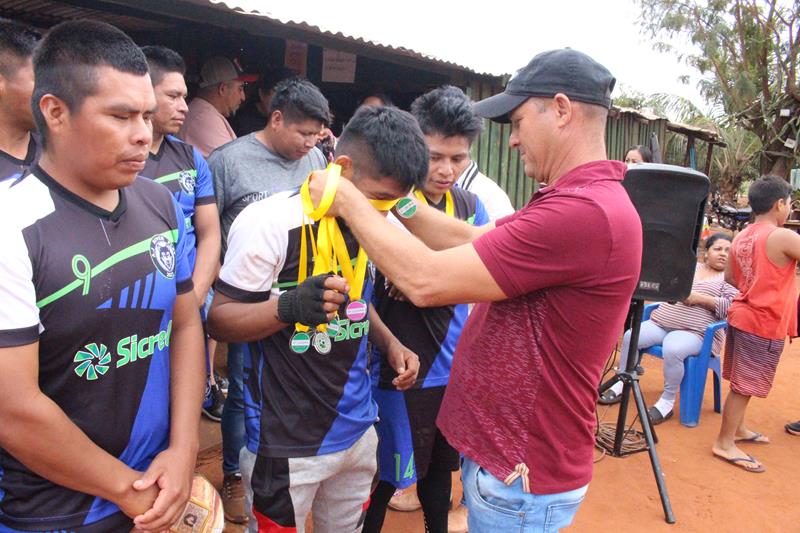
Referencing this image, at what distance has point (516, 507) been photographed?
1.86m

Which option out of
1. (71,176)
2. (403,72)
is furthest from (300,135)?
(403,72)

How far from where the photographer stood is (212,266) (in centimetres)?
299

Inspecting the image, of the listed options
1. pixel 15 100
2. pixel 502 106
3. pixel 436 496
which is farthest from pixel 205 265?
pixel 502 106

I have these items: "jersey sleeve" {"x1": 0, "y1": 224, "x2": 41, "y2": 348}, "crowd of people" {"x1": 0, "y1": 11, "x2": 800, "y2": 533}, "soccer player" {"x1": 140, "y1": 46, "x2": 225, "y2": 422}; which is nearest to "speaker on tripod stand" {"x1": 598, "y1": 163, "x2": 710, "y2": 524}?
"crowd of people" {"x1": 0, "y1": 11, "x2": 800, "y2": 533}

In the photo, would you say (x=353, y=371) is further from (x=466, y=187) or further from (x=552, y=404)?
(x=466, y=187)

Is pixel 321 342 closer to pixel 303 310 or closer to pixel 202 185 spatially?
pixel 303 310

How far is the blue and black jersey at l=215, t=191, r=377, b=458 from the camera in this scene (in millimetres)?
2006

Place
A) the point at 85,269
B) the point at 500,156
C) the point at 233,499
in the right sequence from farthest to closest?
the point at 500,156, the point at 233,499, the point at 85,269

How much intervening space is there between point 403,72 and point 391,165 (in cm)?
575

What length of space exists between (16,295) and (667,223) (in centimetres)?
381

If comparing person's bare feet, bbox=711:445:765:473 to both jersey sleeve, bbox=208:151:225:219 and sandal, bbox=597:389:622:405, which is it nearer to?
sandal, bbox=597:389:622:405

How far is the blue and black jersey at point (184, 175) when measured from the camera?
283cm

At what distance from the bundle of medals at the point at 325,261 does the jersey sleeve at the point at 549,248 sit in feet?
1.76

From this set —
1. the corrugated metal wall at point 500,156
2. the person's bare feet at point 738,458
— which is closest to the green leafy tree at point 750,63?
the corrugated metal wall at point 500,156
